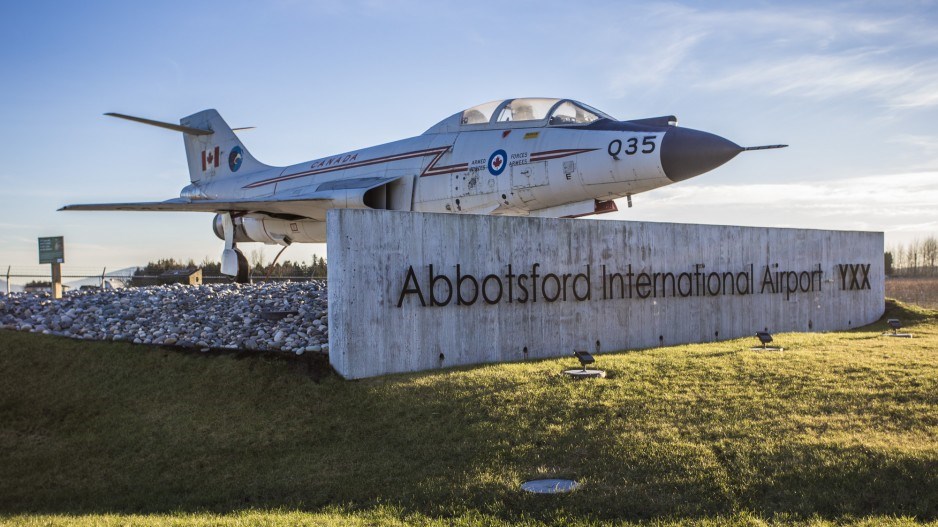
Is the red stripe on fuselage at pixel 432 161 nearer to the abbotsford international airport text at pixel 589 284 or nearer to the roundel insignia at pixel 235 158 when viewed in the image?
the abbotsford international airport text at pixel 589 284

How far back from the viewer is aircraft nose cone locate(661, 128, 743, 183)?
12281 millimetres

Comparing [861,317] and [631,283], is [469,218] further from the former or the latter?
[861,317]

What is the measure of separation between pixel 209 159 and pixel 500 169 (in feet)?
48.5

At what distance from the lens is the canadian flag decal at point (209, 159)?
2517 cm

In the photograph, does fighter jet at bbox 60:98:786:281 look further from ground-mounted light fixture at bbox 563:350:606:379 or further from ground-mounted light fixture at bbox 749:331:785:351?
ground-mounted light fixture at bbox 563:350:606:379

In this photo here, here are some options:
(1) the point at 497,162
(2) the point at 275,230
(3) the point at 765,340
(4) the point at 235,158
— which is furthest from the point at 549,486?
(4) the point at 235,158

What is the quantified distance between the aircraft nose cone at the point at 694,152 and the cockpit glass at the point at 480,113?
3.97m

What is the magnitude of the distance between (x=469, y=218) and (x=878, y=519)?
25.3 feet

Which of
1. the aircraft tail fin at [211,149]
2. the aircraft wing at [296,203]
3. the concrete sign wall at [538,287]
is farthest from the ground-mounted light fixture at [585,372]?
the aircraft tail fin at [211,149]

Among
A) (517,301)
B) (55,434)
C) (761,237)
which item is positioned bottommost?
(55,434)

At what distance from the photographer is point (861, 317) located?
20.9 m

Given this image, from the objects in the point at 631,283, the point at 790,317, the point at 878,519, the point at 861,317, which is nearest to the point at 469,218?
the point at 631,283

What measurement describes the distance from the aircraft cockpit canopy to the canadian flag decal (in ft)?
40.8

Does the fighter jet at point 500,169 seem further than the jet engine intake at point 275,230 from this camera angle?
No
